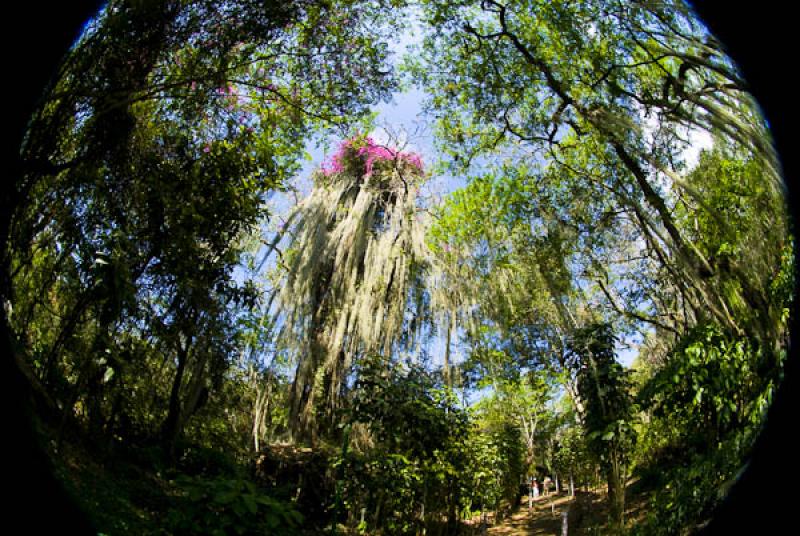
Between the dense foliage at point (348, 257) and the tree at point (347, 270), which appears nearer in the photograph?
the dense foliage at point (348, 257)

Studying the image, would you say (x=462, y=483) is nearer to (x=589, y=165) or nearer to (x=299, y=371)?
(x=299, y=371)

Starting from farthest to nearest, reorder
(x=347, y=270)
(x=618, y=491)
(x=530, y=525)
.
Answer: (x=530, y=525), (x=347, y=270), (x=618, y=491)

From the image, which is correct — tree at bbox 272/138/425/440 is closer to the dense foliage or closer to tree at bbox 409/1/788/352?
the dense foliage

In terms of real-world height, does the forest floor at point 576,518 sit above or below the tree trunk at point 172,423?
below

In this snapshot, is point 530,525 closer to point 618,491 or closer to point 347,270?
point 618,491

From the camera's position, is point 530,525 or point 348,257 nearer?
point 348,257

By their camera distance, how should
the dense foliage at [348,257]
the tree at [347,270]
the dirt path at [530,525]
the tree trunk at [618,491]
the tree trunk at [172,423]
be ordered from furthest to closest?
the dirt path at [530,525], the tree at [347,270], the tree trunk at [172,423], the tree trunk at [618,491], the dense foliage at [348,257]

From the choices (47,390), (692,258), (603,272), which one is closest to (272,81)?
(47,390)

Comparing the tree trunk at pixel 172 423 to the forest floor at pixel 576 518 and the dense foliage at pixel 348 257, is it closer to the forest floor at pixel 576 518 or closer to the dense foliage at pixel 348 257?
the dense foliage at pixel 348 257

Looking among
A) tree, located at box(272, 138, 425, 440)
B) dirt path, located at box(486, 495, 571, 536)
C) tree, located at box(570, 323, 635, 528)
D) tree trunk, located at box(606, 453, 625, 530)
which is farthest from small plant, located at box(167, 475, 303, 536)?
dirt path, located at box(486, 495, 571, 536)

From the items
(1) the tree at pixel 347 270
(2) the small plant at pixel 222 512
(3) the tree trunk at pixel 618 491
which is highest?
(1) the tree at pixel 347 270

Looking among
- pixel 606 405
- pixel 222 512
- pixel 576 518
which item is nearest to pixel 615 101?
pixel 606 405

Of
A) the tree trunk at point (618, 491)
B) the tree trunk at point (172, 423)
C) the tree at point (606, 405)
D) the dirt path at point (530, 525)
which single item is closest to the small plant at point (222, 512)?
the tree trunk at point (172, 423)

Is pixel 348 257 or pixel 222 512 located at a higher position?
pixel 348 257
